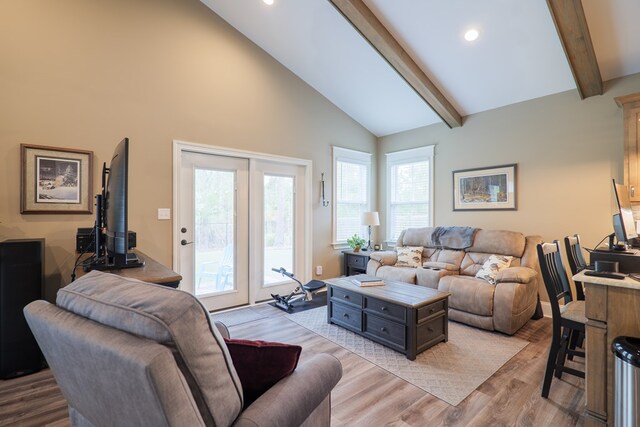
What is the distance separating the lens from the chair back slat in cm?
204

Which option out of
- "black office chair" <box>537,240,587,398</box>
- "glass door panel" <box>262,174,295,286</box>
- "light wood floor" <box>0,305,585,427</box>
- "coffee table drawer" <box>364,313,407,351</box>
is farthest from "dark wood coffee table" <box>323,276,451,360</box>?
"glass door panel" <box>262,174,295,286</box>

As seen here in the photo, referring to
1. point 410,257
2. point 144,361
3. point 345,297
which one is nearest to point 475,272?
point 410,257

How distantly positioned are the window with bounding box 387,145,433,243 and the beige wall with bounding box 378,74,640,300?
357 millimetres

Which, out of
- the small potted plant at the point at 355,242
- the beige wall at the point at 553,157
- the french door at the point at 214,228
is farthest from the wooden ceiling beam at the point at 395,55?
the small potted plant at the point at 355,242

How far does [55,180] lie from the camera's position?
2826mm

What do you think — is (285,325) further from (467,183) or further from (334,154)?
(467,183)

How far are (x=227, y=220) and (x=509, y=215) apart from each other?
377 cm

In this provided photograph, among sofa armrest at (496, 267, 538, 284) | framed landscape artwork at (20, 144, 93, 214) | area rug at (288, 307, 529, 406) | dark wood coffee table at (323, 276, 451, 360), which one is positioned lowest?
area rug at (288, 307, 529, 406)

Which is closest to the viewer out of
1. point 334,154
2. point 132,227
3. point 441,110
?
point 132,227

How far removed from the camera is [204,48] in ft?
12.1

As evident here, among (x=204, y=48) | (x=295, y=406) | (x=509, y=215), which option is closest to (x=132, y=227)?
(x=204, y=48)

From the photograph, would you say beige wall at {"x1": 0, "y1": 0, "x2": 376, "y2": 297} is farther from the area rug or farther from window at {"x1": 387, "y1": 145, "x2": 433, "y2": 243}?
the area rug

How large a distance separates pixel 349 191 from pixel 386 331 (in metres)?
2.92

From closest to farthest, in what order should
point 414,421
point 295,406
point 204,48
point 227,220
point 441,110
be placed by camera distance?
point 295,406, point 414,421, point 204,48, point 227,220, point 441,110
